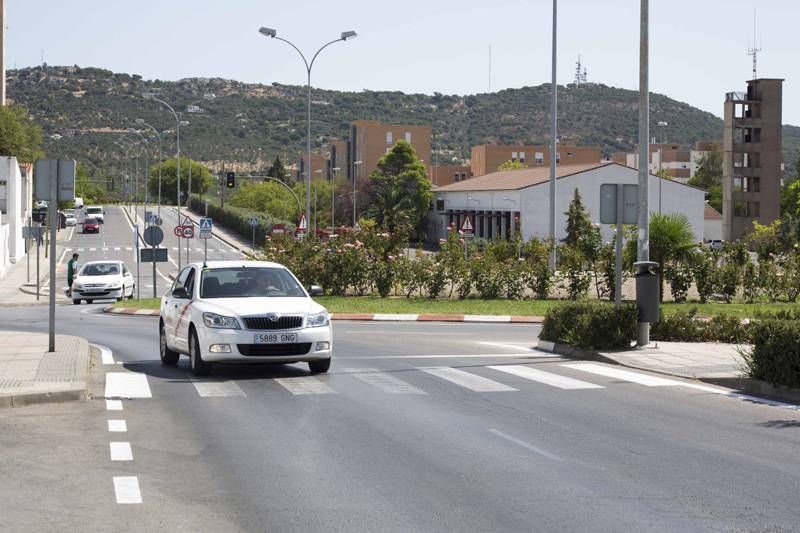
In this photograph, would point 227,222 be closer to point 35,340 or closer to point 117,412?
point 35,340

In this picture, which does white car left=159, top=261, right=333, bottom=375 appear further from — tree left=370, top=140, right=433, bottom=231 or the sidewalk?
tree left=370, top=140, right=433, bottom=231

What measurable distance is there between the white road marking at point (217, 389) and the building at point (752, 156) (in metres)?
106

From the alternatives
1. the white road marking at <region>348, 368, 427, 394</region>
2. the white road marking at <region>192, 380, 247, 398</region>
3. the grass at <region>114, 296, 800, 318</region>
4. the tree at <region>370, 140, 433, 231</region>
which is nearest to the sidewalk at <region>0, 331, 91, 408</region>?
the white road marking at <region>192, 380, 247, 398</region>

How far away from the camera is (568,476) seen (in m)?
9.43

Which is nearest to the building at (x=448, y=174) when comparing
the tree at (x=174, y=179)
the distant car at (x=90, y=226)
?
the tree at (x=174, y=179)

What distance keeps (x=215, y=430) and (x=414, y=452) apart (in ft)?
7.92

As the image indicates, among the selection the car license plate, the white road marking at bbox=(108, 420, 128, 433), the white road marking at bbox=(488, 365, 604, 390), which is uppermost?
the car license plate

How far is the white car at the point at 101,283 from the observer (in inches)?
1886

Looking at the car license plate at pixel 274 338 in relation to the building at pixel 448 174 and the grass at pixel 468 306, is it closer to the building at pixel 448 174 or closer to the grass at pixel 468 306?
the grass at pixel 468 306

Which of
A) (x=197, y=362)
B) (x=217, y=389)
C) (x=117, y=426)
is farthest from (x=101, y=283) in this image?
(x=117, y=426)

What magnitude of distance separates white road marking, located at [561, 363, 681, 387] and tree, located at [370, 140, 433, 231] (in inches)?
3466

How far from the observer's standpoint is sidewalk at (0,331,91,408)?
543 inches

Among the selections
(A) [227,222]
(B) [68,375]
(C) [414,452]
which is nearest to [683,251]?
(B) [68,375]

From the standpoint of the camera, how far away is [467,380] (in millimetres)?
16109
